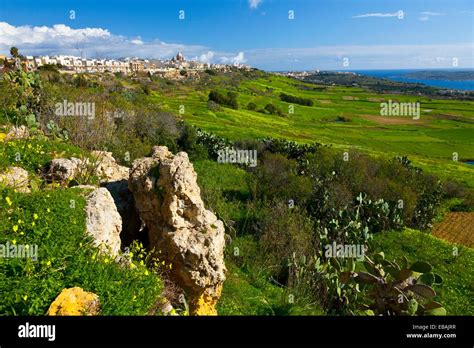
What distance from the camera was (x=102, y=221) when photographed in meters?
6.67

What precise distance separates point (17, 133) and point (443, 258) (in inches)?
638

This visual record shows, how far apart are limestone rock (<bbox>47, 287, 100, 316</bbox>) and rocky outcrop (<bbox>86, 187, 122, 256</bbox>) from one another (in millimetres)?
1314

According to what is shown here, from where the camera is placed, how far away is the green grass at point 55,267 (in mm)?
4707

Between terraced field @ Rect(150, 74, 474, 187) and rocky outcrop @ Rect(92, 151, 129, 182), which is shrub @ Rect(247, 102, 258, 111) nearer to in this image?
terraced field @ Rect(150, 74, 474, 187)

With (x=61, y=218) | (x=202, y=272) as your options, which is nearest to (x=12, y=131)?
(x=61, y=218)

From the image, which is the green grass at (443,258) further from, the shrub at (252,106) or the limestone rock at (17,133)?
the shrub at (252,106)

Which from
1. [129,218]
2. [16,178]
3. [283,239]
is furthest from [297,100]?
[16,178]

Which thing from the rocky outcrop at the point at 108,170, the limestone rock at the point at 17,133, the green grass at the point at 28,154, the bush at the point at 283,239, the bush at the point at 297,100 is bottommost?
the bush at the point at 283,239

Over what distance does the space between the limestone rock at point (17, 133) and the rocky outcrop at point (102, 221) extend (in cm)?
568

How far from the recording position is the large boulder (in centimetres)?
744

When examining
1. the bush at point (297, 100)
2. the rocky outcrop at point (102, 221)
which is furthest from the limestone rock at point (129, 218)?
the bush at point (297, 100)
